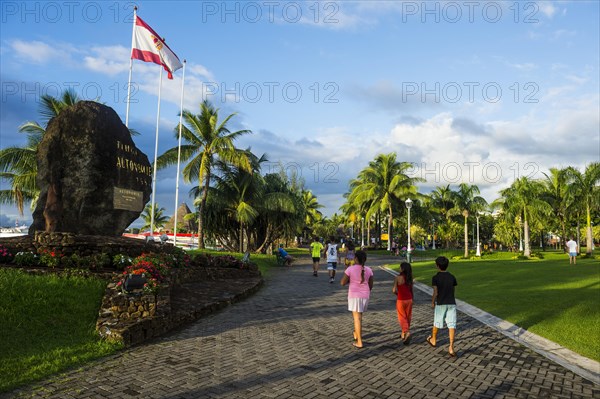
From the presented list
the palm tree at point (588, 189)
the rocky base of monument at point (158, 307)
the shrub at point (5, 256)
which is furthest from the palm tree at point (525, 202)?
the shrub at point (5, 256)

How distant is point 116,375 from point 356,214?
57403 millimetres

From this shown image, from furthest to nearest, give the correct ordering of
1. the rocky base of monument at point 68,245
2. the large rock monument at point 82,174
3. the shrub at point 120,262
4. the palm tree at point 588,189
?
the palm tree at point 588,189 → the large rock monument at point 82,174 → the shrub at point 120,262 → the rocky base of monument at point 68,245

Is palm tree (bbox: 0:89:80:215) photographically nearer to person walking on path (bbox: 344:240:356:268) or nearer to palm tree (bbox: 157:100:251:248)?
palm tree (bbox: 157:100:251:248)

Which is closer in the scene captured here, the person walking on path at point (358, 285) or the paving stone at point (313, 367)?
the paving stone at point (313, 367)

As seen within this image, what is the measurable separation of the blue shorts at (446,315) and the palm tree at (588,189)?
36.1 m

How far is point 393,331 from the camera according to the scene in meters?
7.61

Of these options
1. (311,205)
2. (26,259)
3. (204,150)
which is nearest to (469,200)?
(311,205)

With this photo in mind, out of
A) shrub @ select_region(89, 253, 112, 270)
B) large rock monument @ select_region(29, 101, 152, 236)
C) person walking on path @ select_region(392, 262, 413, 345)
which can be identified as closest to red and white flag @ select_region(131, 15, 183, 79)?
large rock monument @ select_region(29, 101, 152, 236)

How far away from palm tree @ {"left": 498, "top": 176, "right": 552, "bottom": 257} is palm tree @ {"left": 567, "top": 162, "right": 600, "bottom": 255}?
8.95ft

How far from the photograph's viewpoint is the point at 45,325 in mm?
6656

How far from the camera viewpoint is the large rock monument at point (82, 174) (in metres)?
11.8

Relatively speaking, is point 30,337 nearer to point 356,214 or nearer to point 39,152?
point 39,152

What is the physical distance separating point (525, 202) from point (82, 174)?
36.4 metres

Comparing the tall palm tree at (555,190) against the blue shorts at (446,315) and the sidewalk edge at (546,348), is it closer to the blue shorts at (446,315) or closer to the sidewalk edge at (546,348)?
the sidewalk edge at (546,348)
